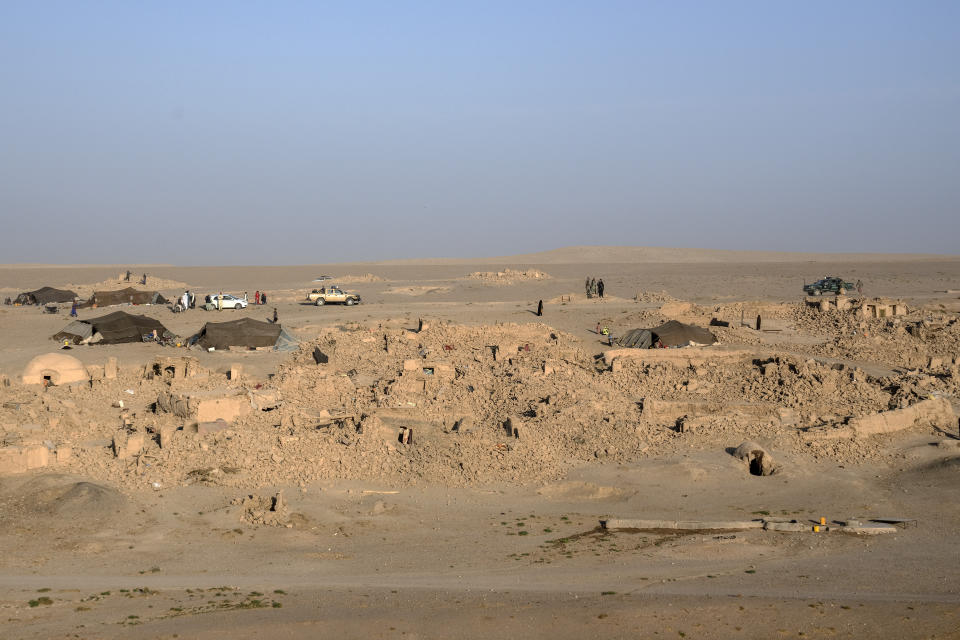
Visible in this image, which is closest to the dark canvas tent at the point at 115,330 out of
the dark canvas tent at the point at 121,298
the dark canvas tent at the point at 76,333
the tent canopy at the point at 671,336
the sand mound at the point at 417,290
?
the dark canvas tent at the point at 76,333

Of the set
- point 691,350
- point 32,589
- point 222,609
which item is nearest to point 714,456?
point 691,350

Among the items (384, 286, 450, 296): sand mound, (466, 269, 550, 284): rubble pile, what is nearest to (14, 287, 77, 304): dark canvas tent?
(384, 286, 450, 296): sand mound

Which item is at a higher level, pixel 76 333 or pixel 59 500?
pixel 76 333

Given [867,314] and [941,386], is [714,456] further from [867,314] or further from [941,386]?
[867,314]

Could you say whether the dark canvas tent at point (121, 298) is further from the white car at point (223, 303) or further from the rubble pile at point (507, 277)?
the rubble pile at point (507, 277)

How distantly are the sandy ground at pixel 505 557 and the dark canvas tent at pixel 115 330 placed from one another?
16.0 metres

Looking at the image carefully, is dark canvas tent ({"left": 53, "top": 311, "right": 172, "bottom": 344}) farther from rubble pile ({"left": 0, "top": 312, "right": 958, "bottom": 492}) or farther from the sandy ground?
the sandy ground

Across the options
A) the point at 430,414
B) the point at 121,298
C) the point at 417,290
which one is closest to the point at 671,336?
the point at 430,414

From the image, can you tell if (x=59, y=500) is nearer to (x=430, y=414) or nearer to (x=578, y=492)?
(x=430, y=414)

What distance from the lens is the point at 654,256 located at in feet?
427

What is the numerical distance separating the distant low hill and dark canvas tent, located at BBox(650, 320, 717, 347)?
316 feet

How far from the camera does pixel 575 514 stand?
16.2 meters

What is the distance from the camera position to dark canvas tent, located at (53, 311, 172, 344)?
31.5 metres

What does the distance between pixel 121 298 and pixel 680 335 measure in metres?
28.4
